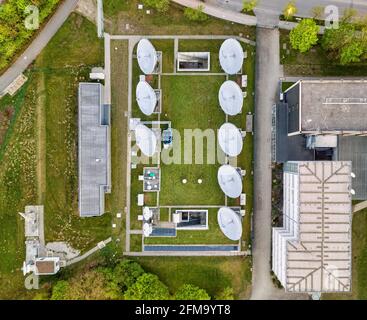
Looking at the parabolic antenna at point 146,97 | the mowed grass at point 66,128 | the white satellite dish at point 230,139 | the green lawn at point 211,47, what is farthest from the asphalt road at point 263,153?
the mowed grass at point 66,128

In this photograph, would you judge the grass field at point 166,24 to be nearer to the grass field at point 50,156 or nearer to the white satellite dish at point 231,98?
the grass field at point 50,156

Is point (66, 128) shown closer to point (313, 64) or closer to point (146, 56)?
point (146, 56)

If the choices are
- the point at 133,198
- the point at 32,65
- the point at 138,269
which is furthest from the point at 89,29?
the point at 138,269

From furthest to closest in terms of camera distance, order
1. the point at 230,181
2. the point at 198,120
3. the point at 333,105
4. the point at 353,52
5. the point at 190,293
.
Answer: the point at 198,120, the point at 230,181, the point at 190,293, the point at 353,52, the point at 333,105

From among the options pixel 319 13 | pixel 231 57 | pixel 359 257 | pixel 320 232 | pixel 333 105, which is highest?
pixel 319 13

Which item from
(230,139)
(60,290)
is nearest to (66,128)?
(60,290)
